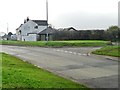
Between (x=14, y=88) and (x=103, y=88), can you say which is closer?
(x=14, y=88)

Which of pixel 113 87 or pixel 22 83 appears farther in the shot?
pixel 113 87

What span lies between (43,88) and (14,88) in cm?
105

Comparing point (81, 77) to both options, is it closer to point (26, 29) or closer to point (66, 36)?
point (66, 36)

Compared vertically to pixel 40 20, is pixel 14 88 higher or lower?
lower

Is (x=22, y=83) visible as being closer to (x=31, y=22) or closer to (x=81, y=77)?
(x=81, y=77)

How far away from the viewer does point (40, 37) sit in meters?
84.4

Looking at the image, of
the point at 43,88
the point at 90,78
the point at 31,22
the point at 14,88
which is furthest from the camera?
the point at 31,22

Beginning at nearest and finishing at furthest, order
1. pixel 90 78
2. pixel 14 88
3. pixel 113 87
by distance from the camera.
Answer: pixel 14 88 → pixel 113 87 → pixel 90 78

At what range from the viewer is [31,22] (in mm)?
98062

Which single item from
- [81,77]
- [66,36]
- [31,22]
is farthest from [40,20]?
[81,77]

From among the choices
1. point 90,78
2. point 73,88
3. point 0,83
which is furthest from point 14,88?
point 90,78

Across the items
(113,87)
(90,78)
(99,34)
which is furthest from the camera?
(99,34)

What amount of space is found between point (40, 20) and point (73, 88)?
90545mm

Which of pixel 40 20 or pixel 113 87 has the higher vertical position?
pixel 40 20
